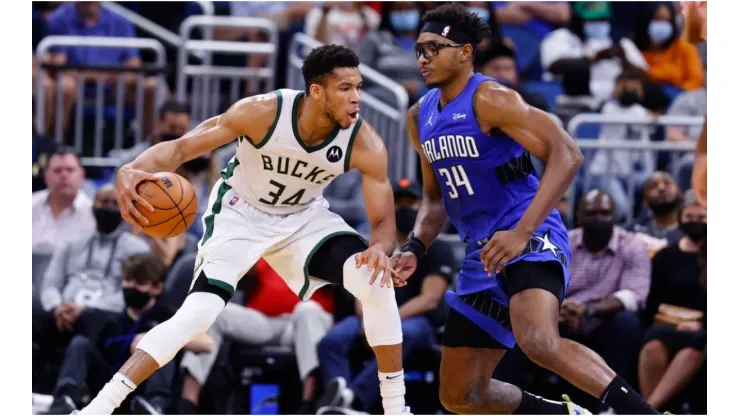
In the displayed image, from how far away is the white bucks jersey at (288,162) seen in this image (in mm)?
6320

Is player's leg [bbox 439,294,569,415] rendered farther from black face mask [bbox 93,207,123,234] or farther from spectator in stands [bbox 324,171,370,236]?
black face mask [bbox 93,207,123,234]

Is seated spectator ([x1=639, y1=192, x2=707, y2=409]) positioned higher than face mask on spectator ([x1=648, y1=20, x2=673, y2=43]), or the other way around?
face mask on spectator ([x1=648, y1=20, x2=673, y2=43])

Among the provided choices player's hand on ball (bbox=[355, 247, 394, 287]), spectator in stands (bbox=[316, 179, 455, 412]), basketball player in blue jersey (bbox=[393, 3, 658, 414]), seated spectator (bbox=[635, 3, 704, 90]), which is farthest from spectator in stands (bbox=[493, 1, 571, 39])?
player's hand on ball (bbox=[355, 247, 394, 287])

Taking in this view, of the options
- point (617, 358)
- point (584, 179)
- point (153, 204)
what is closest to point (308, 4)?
point (584, 179)

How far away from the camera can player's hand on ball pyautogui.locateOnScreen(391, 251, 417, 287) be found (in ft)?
20.2

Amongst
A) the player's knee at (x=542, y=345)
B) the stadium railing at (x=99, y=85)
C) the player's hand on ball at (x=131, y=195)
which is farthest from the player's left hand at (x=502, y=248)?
the stadium railing at (x=99, y=85)

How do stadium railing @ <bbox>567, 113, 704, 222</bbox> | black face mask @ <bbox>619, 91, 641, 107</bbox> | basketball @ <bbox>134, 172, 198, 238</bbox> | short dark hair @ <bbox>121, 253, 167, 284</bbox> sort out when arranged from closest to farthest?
basketball @ <bbox>134, 172, 198, 238</bbox>, short dark hair @ <bbox>121, 253, 167, 284</bbox>, stadium railing @ <bbox>567, 113, 704, 222</bbox>, black face mask @ <bbox>619, 91, 641, 107</bbox>

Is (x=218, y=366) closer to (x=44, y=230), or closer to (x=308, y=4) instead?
(x=44, y=230)

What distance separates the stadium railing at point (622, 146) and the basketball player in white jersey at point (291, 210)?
3766 mm

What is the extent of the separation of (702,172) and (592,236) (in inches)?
159

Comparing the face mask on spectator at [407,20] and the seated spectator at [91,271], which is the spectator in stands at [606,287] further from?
the face mask on spectator at [407,20]

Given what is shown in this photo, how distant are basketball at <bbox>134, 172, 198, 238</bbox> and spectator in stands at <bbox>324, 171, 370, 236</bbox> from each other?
380cm

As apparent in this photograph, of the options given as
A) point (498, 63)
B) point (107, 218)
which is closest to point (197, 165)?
point (107, 218)

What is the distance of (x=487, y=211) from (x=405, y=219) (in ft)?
9.20
